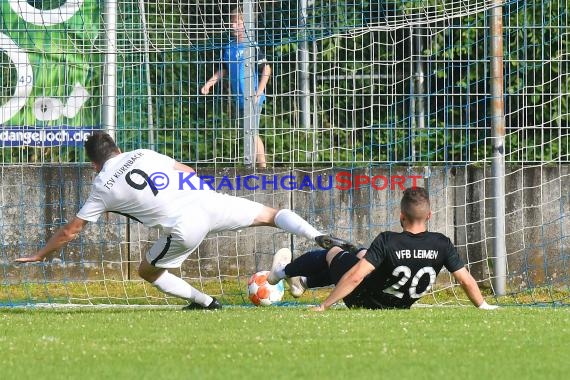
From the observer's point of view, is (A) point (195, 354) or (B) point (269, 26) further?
(B) point (269, 26)

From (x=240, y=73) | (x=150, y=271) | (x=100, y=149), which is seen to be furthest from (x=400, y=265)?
(x=240, y=73)

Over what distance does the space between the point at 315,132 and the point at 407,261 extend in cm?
464

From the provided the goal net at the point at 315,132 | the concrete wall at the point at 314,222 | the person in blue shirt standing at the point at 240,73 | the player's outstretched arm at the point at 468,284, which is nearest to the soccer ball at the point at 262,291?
the goal net at the point at 315,132

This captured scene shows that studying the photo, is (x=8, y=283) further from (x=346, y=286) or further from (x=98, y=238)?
(x=346, y=286)

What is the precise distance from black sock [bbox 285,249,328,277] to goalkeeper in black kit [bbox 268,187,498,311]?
0.08m

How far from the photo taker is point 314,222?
15.0 meters

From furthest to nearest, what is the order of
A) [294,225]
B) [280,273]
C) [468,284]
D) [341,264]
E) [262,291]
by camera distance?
[262,291]
[280,273]
[294,225]
[341,264]
[468,284]

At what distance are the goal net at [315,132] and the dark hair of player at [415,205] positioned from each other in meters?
4.08

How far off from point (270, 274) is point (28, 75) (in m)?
4.97

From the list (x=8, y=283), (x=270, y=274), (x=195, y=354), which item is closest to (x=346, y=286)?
(x=270, y=274)

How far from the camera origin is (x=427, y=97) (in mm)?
15094

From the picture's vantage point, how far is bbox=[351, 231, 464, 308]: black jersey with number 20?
10633mm

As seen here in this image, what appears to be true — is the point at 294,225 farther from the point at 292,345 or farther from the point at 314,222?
the point at 314,222

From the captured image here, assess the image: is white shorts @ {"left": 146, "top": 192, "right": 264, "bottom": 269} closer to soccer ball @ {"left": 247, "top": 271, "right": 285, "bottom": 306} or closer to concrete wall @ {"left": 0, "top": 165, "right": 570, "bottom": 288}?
soccer ball @ {"left": 247, "top": 271, "right": 285, "bottom": 306}
